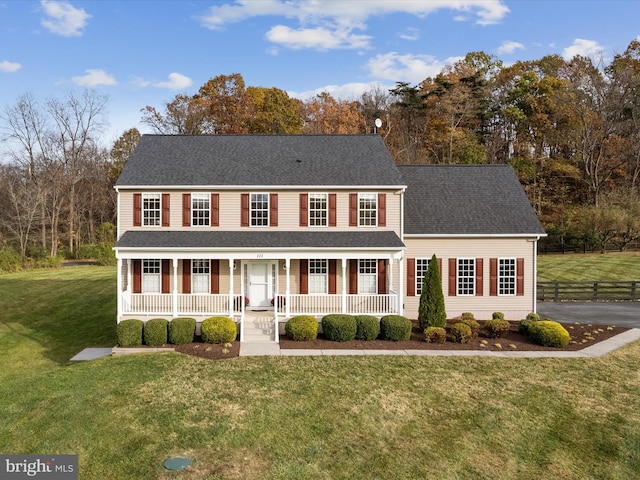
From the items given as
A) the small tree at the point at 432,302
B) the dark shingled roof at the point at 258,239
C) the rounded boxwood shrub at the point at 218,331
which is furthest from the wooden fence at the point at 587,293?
the rounded boxwood shrub at the point at 218,331

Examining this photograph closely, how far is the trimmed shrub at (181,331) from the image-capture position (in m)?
15.8

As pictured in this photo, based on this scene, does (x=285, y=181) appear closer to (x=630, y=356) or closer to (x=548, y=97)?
(x=630, y=356)

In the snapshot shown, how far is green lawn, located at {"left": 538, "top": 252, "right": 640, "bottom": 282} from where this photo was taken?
30.7 m

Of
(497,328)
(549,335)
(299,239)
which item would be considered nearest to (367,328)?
(299,239)

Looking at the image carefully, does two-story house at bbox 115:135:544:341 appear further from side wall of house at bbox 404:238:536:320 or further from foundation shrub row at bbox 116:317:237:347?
foundation shrub row at bbox 116:317:237:347

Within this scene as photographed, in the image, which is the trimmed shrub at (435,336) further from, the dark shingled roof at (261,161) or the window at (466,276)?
the dark shingled roof at (261,161)

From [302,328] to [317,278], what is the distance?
3280 millimetres

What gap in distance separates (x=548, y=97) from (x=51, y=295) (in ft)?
159

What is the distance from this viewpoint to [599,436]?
9.84 meters

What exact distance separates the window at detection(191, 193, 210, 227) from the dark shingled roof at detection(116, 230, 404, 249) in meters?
0.48

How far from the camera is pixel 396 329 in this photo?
1627 centimetres

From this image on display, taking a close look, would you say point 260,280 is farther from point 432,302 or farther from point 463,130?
point 463,130

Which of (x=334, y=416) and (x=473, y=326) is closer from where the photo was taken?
(x=334, y=416)

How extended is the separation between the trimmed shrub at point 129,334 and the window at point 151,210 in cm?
488
